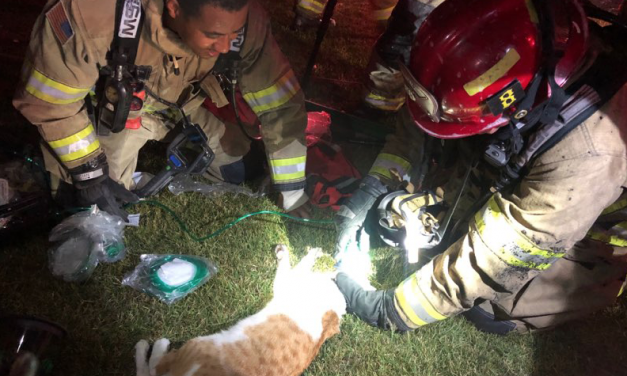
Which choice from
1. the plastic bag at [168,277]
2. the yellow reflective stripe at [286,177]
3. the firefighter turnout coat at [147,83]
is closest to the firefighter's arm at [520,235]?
the yellow reflective stripe at [286,177]

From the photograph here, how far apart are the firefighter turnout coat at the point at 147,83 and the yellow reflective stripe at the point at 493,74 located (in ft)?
4.43

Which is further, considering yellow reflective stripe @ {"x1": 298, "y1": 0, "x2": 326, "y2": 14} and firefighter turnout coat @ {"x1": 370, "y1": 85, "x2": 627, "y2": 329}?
yellow reflective stripe @ {"x1": 298, "y1": 0, "x2": 326, "y2": 14}

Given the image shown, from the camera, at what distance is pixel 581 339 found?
3.29 meters

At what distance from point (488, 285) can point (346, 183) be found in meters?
1.69

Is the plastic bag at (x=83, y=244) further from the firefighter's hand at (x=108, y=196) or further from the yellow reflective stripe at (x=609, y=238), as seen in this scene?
the yellow reflective stripe at (x=609, y=238)

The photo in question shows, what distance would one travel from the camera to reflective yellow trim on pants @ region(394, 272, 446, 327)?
267 centimetres

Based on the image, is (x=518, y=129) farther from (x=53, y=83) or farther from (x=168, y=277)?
(x=53, y=83)

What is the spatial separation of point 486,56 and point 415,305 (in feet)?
4.95

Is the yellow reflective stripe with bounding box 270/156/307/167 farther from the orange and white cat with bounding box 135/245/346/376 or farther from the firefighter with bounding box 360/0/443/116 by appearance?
the firefighter with bounding box 360/0/443/116

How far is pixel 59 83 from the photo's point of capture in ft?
7.93

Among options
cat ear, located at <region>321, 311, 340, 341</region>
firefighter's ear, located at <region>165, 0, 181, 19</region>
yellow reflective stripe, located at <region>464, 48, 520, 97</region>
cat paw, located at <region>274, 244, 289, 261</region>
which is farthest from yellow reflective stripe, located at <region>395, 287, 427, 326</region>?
firefighter's ear, located at <region>165, 0, 181, 19</region>

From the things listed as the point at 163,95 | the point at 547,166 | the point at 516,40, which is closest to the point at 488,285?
the point at 547,166

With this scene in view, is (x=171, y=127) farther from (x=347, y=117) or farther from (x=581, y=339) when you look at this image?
(x=581, y=339)

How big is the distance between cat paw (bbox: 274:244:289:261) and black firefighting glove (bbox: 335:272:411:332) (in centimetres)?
46
